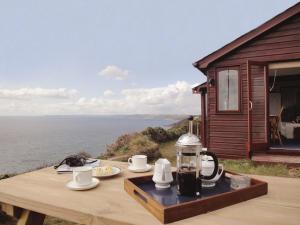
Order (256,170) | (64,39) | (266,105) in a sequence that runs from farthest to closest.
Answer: (64,39) < (266,105) < (256,170)

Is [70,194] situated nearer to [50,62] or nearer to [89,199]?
[89,199]

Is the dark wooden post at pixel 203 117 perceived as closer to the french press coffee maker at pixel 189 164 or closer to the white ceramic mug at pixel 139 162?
the white ceramic mug at pixel 139 162

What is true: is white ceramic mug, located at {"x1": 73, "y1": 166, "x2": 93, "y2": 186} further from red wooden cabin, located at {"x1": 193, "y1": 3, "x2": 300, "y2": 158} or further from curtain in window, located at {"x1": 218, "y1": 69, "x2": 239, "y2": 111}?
curtain in window, located at {"x1": 218, "y1": 69, "x2": 239, "y2": 111}

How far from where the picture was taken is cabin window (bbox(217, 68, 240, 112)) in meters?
7.16

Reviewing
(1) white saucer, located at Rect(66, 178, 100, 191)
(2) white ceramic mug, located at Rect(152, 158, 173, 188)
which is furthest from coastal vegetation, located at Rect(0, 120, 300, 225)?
(2) white ceramic mug, located at Rect(152, 158, 173, 188)

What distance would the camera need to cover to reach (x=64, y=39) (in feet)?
64.8

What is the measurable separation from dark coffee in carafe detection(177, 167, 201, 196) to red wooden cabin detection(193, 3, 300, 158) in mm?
5480

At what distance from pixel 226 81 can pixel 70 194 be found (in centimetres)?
643

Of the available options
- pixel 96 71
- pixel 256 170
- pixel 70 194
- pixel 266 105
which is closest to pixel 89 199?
pixel 70 194

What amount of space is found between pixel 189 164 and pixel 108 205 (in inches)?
20.9

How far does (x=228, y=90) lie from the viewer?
7.26 meters

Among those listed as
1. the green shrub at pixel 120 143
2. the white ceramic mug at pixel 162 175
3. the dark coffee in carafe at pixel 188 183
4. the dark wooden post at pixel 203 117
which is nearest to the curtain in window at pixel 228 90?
the dark wooden post at pixel 203 117

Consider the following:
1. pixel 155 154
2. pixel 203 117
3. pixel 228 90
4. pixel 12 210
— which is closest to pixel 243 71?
pixel 228 90

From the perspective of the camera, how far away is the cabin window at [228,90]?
7164 mm
